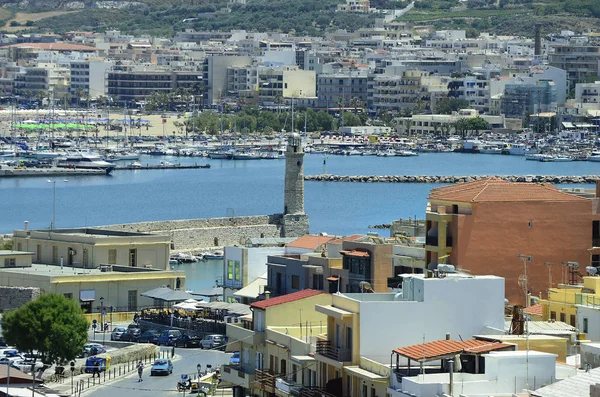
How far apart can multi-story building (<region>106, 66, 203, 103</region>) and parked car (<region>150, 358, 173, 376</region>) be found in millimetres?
110596

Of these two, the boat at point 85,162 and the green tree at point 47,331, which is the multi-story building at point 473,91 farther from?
the green tree at point 47,331

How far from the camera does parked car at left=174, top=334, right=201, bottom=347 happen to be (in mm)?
22328

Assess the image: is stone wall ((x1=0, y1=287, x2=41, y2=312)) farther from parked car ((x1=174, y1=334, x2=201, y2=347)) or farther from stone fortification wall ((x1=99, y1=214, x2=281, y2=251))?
stone fortification wall ((x1=99, y1=214, x2=281, y2=251))

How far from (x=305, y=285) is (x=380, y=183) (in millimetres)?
57184

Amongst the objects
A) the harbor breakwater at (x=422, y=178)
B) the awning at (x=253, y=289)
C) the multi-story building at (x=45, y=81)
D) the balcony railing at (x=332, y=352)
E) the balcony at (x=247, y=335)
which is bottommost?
the harbor breakwater at (x=422, y=178)

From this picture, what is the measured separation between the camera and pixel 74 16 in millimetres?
191875

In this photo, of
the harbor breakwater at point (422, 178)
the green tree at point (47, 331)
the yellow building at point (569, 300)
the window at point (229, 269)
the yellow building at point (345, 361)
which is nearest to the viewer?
the yellow building at point (345, 361)

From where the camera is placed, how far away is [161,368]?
773 inches

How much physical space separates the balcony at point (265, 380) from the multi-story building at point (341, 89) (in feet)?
349

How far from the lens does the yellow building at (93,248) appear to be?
27906 mm

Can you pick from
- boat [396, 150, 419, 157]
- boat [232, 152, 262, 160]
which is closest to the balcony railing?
boat [232, 152, 262, 160]

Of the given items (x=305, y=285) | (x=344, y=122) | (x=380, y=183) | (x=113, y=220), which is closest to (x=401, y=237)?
(x=305, y=285)

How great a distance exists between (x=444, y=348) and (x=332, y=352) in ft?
4.19

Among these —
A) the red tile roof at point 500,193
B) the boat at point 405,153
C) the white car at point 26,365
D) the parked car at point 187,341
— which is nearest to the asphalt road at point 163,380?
the parked car at point 187,341
